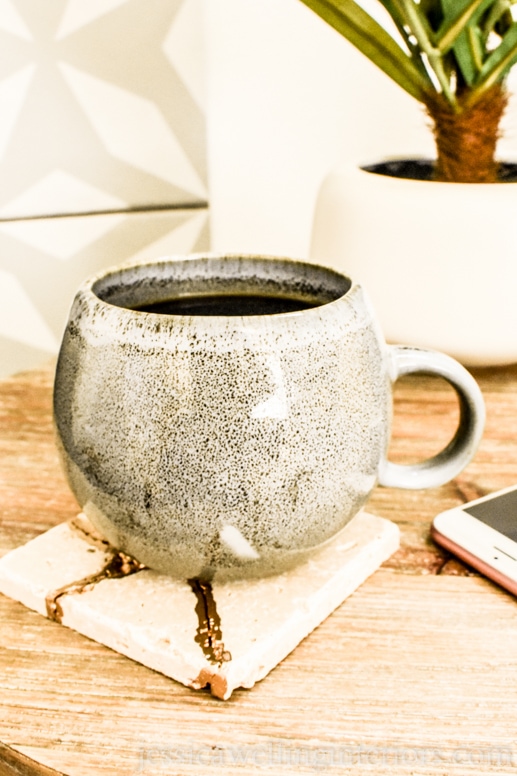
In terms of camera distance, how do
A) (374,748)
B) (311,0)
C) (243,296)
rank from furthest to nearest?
(311,0) → (243,296) → (374,748)

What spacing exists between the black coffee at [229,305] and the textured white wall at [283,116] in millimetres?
497

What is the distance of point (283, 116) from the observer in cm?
85

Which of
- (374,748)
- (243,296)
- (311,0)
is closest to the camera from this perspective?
(374,748)

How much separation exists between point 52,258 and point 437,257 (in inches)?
18.1

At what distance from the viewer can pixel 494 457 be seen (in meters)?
0.47

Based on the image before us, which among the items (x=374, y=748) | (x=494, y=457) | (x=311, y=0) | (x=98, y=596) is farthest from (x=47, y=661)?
(x=311, y=0)

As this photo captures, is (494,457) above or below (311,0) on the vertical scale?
below

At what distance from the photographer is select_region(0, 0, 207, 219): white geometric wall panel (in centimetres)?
74

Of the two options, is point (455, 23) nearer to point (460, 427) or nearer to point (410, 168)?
point (410, 168)

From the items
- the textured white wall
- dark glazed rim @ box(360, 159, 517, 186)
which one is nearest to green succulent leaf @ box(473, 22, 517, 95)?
dark glazed rim @ box(360, 159, 517, 186)

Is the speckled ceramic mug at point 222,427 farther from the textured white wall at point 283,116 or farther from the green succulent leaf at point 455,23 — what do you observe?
the textured white wall at point 283,116

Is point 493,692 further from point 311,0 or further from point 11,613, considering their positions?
point 311,0

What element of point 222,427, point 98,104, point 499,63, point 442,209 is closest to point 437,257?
point 442,209

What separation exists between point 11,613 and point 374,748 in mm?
170
